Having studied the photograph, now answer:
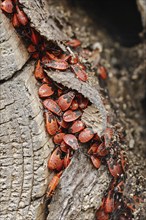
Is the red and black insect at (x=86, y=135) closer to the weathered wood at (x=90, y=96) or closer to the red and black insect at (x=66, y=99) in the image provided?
the weathered wood at (x=90, y=96)

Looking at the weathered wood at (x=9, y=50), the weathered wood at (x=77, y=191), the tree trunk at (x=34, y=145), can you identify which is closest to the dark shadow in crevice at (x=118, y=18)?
the tree trunk at (x=34, y=145)

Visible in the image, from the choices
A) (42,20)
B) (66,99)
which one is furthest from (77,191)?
(42,20)

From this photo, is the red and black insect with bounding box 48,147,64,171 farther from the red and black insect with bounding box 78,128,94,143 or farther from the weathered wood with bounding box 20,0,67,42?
the weathered wood with bounding box 20,0,67,42

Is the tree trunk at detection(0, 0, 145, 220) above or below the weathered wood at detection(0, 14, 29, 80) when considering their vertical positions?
below

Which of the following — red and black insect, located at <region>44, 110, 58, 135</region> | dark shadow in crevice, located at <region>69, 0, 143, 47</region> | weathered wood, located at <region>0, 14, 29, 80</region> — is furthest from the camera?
dark shadow in crevice, located at <region>69, 0, 143, 47</region>

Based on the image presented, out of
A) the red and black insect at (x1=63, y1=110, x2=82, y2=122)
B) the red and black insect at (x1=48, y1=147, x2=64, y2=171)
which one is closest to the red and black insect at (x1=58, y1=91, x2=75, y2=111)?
the red and black insect at (x1=63, y1=110, x2=82, y2=122)

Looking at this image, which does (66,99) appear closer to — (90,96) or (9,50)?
(90,96)

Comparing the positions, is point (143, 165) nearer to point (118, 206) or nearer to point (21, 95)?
point (118, 206)

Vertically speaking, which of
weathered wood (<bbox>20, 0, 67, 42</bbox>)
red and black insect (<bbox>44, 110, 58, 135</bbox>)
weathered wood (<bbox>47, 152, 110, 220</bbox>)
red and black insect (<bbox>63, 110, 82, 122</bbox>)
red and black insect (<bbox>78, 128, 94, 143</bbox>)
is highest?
weathered wood (<bbox>20, 0, 67, 42</bbox>)
